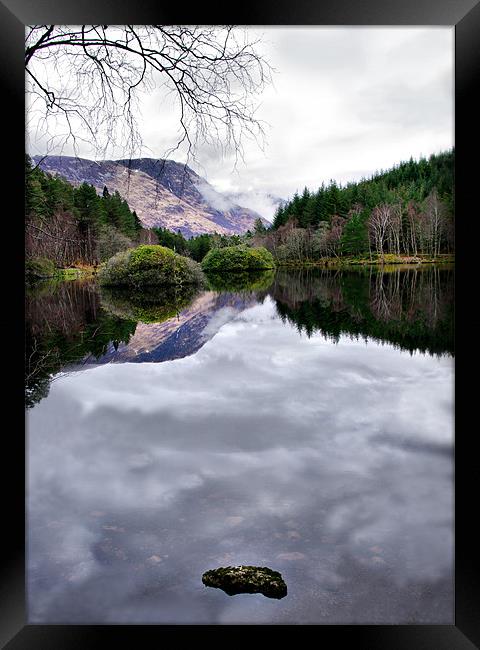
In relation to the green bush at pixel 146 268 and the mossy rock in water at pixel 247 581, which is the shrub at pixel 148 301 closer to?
the green bush at pixel 146 268

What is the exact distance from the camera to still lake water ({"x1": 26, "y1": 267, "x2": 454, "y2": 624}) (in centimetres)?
294

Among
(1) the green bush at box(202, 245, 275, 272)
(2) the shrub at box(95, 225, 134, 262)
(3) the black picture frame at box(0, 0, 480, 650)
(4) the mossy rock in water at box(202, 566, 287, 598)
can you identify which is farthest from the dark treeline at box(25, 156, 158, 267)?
(3) the black picture frame at box(0, 0, 480, 650)

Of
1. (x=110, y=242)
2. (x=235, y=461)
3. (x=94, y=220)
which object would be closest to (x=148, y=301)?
(x=110, y=242)

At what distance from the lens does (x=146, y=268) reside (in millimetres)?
12398

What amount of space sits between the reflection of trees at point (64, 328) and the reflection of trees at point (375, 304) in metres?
4.55

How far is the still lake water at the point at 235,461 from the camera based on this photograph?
2936mm

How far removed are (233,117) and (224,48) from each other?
0.88ft

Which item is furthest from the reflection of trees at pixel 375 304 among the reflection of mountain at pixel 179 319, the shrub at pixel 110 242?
the shrub at pixel 110 242

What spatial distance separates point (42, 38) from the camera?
213 cm

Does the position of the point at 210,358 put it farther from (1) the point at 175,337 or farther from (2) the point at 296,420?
(2) the point at 296,420

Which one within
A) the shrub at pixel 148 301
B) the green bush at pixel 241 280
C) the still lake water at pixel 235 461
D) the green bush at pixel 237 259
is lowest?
the still lake water at pixel 235 461

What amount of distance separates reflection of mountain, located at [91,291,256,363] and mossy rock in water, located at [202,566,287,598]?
23.2 feet
